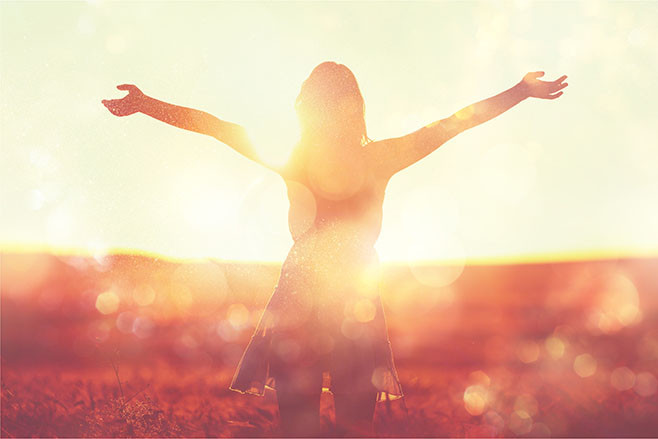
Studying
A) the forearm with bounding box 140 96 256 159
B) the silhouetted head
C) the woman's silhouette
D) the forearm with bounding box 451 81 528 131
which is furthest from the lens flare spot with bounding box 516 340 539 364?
the forearm with bounding box 140 96 256 159

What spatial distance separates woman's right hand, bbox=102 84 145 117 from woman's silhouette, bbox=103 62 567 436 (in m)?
1.29

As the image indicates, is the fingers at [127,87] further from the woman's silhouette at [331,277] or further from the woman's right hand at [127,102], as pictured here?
the woman's silhouette at [331,277]

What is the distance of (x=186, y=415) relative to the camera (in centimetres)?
541

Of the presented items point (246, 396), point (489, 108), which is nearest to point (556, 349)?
point (246, 396)

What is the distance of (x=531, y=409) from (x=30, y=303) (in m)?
31.4

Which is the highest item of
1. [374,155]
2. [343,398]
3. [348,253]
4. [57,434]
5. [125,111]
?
[125,111]

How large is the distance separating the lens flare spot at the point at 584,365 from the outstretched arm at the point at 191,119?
5.31m

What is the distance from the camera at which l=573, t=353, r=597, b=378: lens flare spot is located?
763 cm

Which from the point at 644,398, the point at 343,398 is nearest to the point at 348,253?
the point at 343,398

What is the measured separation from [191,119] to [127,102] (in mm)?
669

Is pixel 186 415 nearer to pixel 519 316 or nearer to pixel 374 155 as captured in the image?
pixel 374 155

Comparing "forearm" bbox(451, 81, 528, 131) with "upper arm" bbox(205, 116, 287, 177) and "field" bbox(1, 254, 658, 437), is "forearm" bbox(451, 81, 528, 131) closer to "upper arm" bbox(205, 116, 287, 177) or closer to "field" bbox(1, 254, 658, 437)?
"upper arm" bbox(205, 116, 287, 177)

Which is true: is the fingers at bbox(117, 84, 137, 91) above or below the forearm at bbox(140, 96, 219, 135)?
above

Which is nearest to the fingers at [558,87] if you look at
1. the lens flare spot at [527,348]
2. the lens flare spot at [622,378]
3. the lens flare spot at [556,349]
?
the lens flare spot at [622,378]
